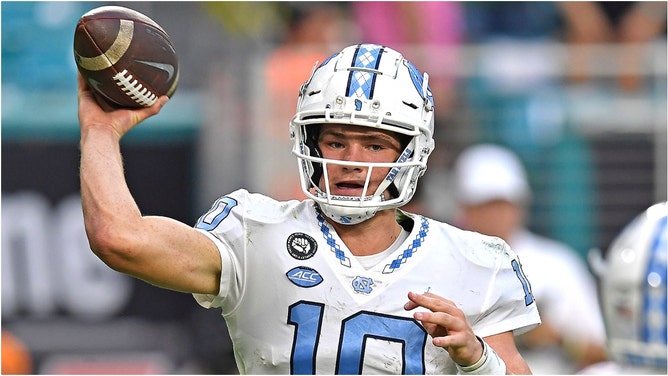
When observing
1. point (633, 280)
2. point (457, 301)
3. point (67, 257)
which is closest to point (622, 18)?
point (67, 257)

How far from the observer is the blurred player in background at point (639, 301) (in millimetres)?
4281

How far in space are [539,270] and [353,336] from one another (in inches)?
154

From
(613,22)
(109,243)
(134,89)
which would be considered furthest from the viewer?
(613,22)

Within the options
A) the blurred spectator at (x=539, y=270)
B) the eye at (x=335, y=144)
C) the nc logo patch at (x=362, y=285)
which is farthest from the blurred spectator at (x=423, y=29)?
the nc logo patch at (x=362, y=285)

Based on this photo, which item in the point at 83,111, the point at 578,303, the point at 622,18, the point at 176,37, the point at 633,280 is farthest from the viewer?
the point at 622,18

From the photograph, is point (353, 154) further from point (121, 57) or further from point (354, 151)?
point (121, 57)

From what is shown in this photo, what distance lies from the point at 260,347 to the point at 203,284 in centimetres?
25

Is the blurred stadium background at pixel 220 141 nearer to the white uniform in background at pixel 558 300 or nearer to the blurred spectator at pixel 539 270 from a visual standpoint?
the blurred spectator at pixel 539 270

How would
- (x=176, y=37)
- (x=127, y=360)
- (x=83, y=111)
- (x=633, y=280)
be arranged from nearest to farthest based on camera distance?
1. (x=83, y=111)
2. (x=633, y=280)
3. (x=127, y=360)
4. (x=176, y=37)

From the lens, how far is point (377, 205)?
358 centimetres

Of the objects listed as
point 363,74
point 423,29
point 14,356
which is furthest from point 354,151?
point 423,29

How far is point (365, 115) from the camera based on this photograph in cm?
360

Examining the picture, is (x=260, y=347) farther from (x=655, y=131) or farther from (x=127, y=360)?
(x=655, y=131)

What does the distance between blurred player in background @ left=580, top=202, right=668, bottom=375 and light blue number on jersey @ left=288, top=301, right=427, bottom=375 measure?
41.6 inches
